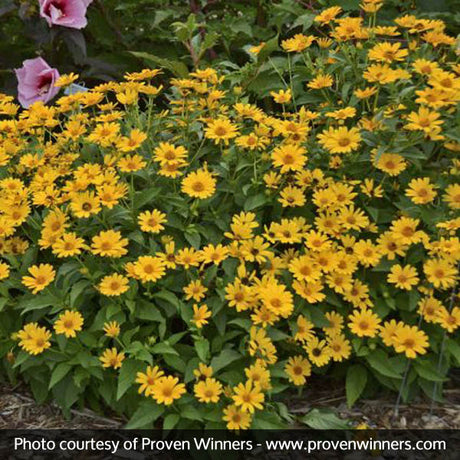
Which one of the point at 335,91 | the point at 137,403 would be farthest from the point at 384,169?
the point at 137,403

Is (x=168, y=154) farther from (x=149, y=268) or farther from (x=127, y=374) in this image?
(x=127, y=374)

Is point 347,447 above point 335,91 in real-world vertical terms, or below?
below

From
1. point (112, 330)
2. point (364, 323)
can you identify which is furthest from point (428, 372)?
point (112, 330)

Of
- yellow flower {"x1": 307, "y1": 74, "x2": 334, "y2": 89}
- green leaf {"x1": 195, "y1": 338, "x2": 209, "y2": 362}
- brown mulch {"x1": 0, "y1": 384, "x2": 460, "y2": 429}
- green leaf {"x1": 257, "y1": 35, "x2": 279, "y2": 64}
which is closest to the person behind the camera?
green leaf {"x1": 195, "y1": 338, "x2": 209, "y2": 362}

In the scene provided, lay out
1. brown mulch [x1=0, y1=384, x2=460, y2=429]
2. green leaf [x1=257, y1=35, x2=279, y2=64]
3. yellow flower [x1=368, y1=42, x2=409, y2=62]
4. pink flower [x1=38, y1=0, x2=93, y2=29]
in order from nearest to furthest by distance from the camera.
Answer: brown mulch [x1=0, y1=384, x2=460, y2=429]
yellow flower [x1=368, y1=42, x2=409, y2=62]
green leaf [x1=257, y1=35, x2=279, y2=64]
pink flower [x1=38, y1=0, x2=93, y2=29]

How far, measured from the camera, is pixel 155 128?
8.28 feet

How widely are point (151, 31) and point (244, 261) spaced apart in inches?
83.8

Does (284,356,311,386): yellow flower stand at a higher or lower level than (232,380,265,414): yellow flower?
higher

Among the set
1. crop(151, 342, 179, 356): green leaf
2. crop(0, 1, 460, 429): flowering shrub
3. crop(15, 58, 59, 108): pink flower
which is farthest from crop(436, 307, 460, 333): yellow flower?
crop(15, 58, 59, 108): pink flower

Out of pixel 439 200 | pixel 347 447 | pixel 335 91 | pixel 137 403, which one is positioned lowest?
pixel 347 447

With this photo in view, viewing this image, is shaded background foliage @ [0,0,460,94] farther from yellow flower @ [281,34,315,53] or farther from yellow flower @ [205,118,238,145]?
yellow flower @ [205,118,238,145]

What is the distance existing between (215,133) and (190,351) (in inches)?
29.1

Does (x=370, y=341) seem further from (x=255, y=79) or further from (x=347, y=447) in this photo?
(x=255, y=79)

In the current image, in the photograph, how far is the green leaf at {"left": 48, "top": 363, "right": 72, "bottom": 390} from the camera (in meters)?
2.01
